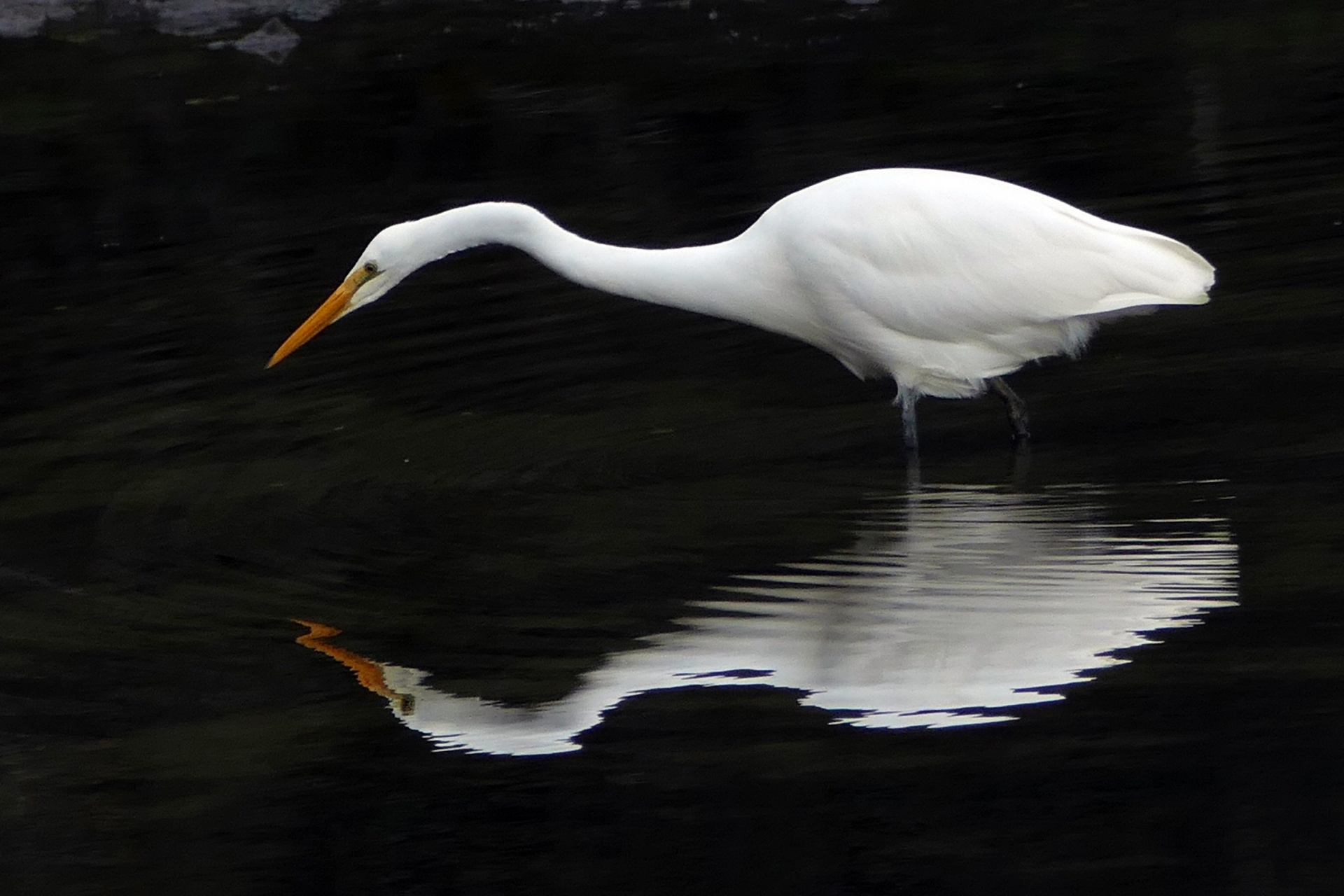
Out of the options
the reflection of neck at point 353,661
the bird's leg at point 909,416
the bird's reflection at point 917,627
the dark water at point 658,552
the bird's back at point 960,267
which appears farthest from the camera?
the bird's leg at point 909,416

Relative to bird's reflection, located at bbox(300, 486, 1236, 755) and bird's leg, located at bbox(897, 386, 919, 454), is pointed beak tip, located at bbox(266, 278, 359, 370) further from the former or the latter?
bird's leg, located at bbox(897, 386, 919, 454)

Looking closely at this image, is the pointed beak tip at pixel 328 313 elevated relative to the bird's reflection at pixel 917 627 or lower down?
elevated

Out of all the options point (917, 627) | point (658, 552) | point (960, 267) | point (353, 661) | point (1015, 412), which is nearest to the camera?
point (917, 627)

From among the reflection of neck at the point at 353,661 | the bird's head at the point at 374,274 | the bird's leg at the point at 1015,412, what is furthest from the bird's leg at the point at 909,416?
the reflection of neck at the point at 353,661

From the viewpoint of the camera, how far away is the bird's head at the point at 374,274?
7.62 metres

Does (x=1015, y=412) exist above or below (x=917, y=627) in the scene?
above

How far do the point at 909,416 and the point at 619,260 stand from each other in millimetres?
1130

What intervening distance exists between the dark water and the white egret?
377 millimetres

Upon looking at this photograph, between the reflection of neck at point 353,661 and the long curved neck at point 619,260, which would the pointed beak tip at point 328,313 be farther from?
the reflection of neck at point 353,661

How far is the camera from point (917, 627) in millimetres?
5957

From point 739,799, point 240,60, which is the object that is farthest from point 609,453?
point 240,60

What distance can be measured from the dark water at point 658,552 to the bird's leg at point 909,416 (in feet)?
0.47

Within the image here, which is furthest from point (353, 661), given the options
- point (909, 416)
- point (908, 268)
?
point (908, 268)

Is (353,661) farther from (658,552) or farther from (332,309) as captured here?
(332,309)
